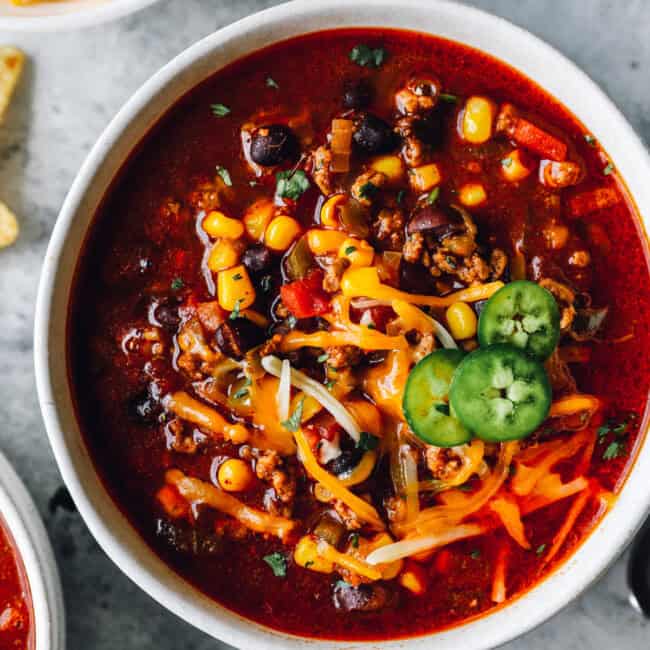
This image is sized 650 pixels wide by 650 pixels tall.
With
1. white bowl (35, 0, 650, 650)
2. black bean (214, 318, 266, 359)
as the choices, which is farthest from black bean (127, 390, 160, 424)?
black bean (214, 318, 266, 359)

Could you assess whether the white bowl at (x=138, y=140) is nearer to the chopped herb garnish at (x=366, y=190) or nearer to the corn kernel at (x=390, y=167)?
the corn kernel at (x=390, y=167)

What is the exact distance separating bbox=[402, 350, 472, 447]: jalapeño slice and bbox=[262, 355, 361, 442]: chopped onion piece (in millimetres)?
229

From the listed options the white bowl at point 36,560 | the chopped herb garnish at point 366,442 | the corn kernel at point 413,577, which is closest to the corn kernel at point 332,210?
the chopped herb garnish at point 366,442

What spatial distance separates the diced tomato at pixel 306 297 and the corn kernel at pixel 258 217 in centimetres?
23

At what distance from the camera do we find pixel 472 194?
11.8 feet

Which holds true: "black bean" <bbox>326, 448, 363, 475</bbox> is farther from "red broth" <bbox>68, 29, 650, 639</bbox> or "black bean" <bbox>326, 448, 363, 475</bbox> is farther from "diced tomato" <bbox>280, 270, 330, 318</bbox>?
"diced tomato" <bbox>280, 270, 330, 318</bbox>

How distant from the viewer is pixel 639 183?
3594mm

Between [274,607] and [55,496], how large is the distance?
3.58 feet

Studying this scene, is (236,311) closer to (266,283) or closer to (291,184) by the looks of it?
(266,283)

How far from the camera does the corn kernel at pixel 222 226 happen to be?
3.57 metres

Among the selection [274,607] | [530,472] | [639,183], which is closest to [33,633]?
[274,607]

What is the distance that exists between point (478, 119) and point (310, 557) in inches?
68.6

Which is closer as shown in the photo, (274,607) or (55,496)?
(274,607)

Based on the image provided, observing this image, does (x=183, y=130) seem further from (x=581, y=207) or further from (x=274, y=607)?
(x=274, y=607)
